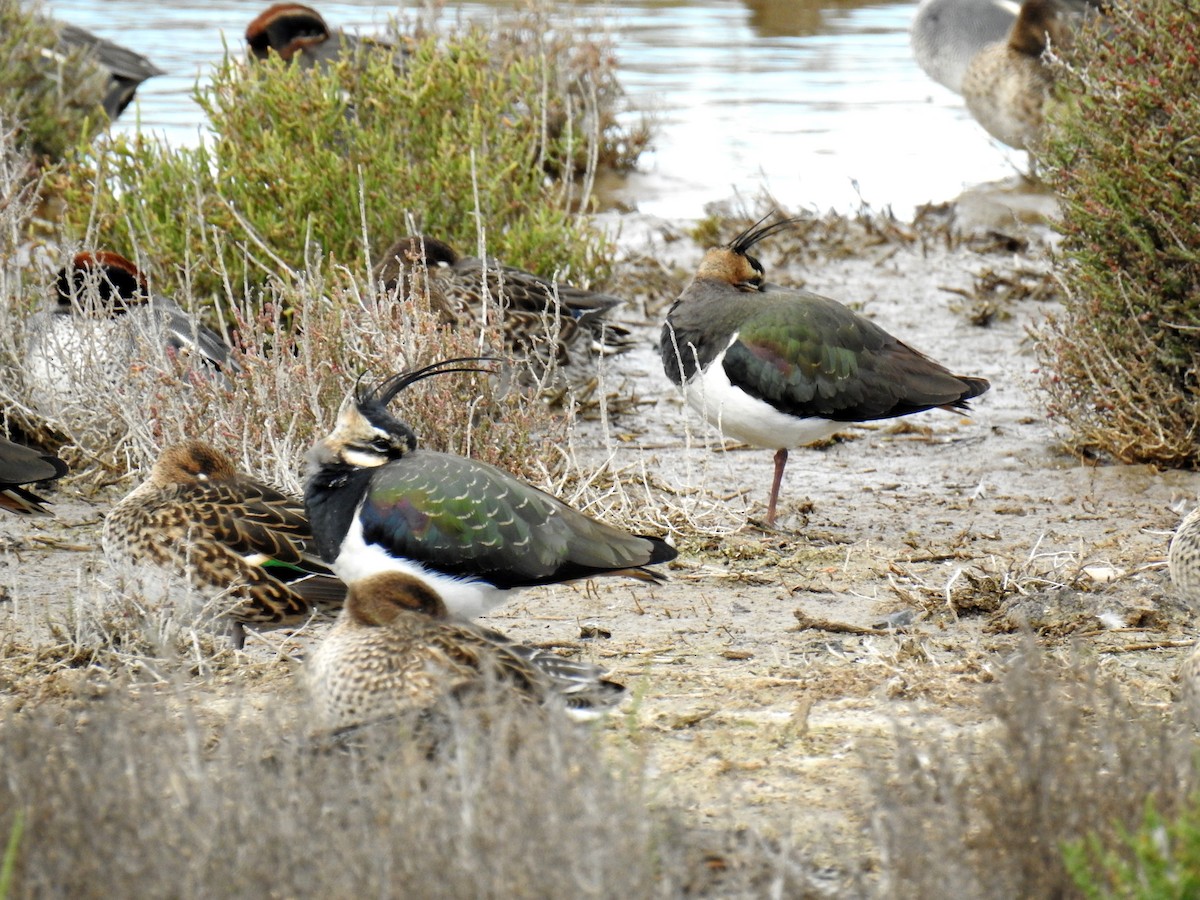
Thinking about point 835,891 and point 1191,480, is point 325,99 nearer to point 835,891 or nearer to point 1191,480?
point 1191,480

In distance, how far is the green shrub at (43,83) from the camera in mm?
11758

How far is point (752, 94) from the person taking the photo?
680 inches

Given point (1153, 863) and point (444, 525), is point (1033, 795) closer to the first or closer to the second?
point (1153, 863)

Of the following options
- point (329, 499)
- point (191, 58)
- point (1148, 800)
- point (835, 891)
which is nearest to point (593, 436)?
point (329, 499)

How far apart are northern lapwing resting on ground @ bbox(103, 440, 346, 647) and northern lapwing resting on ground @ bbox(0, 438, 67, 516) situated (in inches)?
24.5

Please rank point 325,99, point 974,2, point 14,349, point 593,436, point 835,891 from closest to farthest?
point 835,891, point 14,349, point 593,436, point 325,99, point 974,2

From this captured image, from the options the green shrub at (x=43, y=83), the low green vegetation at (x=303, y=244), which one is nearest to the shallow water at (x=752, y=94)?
the green shrub at (x=43, y=83)

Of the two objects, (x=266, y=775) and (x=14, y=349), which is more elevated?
(x=266, y=775)

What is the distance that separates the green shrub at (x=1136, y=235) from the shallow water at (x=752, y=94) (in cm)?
396

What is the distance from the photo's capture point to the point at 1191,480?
7.19 meters

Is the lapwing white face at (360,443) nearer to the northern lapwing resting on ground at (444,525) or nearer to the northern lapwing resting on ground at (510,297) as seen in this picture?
the northern lapwing resting on ground at (444,525)

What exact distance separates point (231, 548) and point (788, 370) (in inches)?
97.3

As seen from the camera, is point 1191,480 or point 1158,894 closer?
point 1158,894

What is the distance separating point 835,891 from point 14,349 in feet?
17.2
